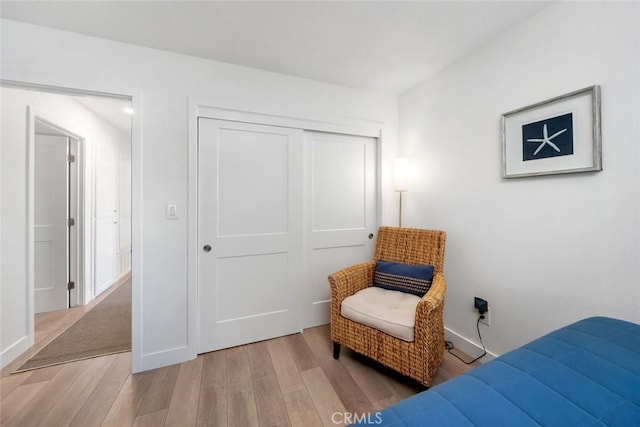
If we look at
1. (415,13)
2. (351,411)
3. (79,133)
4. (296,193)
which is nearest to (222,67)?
(296,193)

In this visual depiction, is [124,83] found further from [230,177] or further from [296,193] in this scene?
[296,193]

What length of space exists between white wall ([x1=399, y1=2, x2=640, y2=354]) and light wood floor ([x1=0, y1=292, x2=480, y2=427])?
2.21 ft

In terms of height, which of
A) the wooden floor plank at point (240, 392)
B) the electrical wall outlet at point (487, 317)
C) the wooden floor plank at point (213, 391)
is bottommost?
the wooden floor plank at point (213, 391)

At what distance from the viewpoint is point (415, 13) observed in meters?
1.52

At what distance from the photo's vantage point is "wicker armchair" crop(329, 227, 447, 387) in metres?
1.44

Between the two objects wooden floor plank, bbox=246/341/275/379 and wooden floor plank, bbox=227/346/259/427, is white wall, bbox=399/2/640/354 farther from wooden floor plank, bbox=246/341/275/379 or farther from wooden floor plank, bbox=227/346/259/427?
wooden floor plank, bbox=227/346/259/427

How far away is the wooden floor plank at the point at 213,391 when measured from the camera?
1366 mm

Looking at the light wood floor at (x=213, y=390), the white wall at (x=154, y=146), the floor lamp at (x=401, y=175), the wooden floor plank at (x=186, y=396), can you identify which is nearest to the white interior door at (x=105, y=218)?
the white wall at (x=154, y=146)

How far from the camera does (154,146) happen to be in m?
1.83

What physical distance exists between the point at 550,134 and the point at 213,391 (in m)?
2.58

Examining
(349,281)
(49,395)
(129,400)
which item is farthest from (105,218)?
(349,281)

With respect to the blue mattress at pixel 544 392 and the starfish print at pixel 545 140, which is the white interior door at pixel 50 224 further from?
the starfish print at pixel 545 140

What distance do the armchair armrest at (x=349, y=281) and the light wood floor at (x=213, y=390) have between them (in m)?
0.48

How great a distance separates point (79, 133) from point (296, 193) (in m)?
2.68
